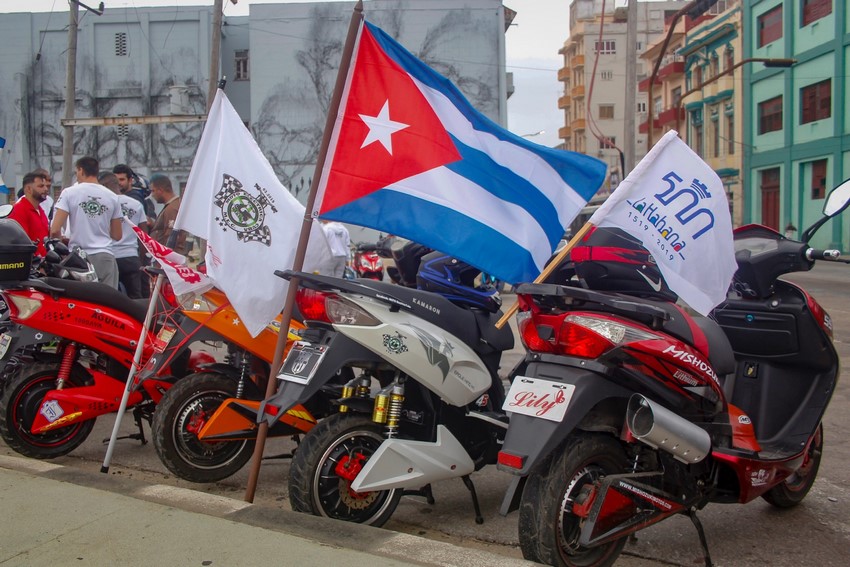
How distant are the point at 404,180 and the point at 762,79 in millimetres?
38580

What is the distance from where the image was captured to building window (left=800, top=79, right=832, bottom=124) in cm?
3316

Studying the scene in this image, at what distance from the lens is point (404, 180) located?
4266 mm

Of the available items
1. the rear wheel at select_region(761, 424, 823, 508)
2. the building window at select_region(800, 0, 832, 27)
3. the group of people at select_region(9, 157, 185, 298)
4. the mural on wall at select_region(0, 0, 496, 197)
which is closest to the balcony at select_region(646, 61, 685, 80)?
the mural on wall at select_region(0, 0, 496, 197)

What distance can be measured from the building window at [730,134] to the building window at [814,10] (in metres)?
8.29

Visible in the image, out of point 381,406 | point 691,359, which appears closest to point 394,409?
point 381,406

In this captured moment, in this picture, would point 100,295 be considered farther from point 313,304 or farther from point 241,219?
point 313,304

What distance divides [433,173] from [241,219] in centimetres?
110

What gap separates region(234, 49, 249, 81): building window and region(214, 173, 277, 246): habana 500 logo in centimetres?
4217

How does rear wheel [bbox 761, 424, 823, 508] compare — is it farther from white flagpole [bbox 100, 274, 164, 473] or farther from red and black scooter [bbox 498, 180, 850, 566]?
white flagpole [bbox 100, 274, 164, 473]

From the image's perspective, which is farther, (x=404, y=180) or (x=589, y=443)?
(x=404, y=180)

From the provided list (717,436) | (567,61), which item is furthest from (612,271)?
(567,61)

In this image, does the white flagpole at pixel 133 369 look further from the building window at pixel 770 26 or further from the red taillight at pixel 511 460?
the building window at pixel 770 26

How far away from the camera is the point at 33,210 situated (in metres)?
7.74

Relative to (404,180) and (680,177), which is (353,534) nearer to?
(404,180)
